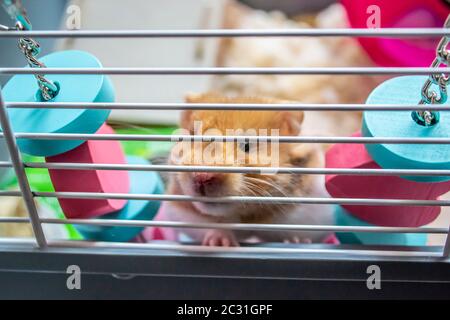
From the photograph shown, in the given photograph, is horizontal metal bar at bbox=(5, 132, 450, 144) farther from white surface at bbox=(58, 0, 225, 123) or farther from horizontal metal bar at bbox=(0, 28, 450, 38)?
white surface at bbox=(58, 0, 225, 123)

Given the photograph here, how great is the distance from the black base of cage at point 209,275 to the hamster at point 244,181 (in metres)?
0.12

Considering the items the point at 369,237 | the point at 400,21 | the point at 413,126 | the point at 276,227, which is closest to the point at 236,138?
the point at 276,227

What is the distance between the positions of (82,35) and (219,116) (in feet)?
1.15

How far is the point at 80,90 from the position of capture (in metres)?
0.67

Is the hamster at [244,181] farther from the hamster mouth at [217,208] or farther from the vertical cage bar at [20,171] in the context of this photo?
the vertical cage bar at [20,171]

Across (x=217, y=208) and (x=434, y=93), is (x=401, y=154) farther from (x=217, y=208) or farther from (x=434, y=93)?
(x=217, y=208)

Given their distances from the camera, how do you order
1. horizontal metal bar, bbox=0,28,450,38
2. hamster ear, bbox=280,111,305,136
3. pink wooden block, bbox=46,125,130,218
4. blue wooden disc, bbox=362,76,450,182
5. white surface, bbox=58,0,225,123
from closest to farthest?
horizontal metal bar, bbox=0,28,450,38 → blue wooden disc, bbox=362,76,450,182 → pink wooden block, bbox=46,125,130,218 → hamster ear, bbox=280,111,305,136 → white surface, bbox=58,0,225,123

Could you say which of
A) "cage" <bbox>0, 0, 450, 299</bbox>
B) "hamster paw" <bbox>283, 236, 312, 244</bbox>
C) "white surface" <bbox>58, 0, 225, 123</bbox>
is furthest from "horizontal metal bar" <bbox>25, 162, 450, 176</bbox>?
"white surface" <bbox>58, 0, 225, 123</bbox>

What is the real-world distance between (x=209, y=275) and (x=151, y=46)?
4.00ft

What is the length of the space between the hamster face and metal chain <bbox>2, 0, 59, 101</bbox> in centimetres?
20

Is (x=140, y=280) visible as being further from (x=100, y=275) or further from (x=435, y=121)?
(x=435, y=121)

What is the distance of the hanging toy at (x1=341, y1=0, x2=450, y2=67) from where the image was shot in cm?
97

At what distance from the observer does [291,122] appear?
3.04 ft

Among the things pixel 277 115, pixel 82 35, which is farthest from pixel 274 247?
pixel 82 35
